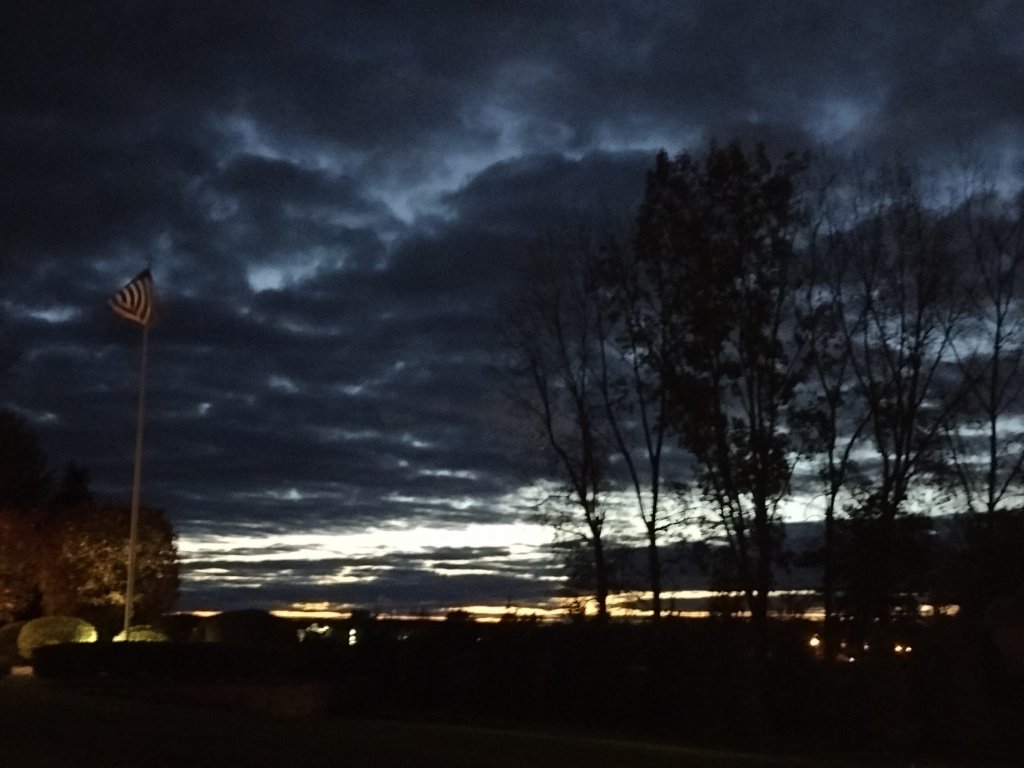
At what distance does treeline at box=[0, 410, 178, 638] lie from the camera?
4544cm

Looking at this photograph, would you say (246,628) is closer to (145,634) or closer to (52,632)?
(145,634)

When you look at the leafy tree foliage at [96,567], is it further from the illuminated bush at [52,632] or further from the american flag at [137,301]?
the american flag at [137,301]

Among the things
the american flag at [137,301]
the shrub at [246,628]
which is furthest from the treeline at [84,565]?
the american flag at [137,301]

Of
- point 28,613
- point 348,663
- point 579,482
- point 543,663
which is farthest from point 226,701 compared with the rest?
point 28,613

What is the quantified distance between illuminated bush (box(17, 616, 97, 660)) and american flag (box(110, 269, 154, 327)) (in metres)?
9.94

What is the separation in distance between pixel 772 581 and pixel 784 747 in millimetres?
10705

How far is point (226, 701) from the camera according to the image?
28438mm

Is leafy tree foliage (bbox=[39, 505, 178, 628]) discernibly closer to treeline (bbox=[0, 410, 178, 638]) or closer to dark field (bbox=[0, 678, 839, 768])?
treeline (bbox=[0, 410, 178, 638])

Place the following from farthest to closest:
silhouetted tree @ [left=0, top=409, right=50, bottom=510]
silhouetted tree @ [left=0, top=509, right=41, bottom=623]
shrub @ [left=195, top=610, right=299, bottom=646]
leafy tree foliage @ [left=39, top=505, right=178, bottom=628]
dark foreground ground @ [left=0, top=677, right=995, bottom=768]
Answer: silhouetted tree @ [left=0, top=409, right=50, bottom=510] → silhouetted tree @ [left=0, top=509, right=41, bottom=623] → leafy tree foliage @ [left=39, top=505, right=178, bottom=628] → shrub @ [left=195, top=610, right=299, bottom=646] → dark foreground ground @ [left=0, top=677, right=995, bottom=768]

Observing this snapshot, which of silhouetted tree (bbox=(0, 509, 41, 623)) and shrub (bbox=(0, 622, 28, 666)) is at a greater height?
silhouetted tree (bbox=(0, 509, 41, 623))

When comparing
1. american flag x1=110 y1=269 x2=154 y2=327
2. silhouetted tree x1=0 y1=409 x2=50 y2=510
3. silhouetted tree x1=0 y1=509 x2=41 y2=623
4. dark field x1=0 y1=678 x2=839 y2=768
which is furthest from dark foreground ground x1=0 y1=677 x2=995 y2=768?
silhouetted tree x1=0 y1=409 x2=50 y2=510

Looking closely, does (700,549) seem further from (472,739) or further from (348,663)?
(472,739)

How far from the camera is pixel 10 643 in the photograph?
42406 mm

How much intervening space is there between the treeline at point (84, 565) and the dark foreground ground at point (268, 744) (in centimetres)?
2199
